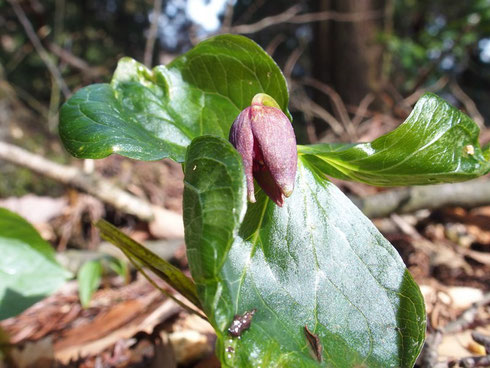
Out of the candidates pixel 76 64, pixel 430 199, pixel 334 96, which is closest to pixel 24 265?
pixel 430 199

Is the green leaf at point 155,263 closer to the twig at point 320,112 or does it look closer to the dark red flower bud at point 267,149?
the dark red flower bud at point 267,149

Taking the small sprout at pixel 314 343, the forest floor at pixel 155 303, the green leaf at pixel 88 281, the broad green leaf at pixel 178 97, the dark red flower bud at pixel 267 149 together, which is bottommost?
the forest floor at pixel 155 303

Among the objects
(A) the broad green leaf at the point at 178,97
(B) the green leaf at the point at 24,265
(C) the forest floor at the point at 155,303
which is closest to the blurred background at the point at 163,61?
(C) the forest floor at the point at 155,303

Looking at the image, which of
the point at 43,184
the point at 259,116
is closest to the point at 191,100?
the point at 259,116

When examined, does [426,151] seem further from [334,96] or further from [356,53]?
[356,53]

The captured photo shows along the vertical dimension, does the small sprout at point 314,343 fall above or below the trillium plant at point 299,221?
→ below

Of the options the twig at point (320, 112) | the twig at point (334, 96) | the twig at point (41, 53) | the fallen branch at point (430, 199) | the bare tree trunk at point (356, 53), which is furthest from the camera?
the bare tree trunk at point (356, 53)

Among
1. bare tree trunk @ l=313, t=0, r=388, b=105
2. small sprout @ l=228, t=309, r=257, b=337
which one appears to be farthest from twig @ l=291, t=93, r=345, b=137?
small sprout @ l=228, t=309, r=257, b=337
